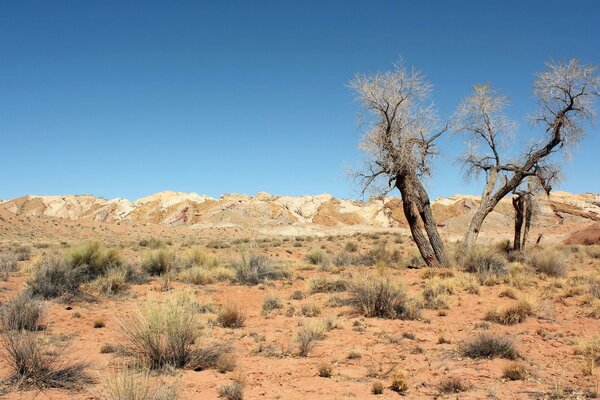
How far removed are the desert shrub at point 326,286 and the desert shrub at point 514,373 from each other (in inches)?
290

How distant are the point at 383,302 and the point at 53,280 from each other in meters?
8.47

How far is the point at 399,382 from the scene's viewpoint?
6.20 metres

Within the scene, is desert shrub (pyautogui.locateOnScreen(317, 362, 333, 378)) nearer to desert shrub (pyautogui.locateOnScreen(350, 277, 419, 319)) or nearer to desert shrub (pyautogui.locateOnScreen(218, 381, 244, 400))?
desert shrub (pyautogui.locateOnScreen(218, 381, 244, 400))

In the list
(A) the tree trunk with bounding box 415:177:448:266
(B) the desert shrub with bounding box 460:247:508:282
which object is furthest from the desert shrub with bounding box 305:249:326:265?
(B) the desert shrub with bounding box 460:247:508:282

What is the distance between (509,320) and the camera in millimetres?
9969

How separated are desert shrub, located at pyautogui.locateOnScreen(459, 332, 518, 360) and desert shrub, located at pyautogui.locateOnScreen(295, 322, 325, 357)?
2510 millimetres

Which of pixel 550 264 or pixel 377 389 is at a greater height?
pixel 550 264

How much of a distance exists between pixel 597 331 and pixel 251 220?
62023 mm

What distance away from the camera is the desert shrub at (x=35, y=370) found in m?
5.90

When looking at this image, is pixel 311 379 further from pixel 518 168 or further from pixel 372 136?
pixel 518 168

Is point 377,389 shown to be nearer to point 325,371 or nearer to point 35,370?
point 325,371

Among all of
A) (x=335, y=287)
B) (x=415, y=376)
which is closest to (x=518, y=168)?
(x=335, y=287)

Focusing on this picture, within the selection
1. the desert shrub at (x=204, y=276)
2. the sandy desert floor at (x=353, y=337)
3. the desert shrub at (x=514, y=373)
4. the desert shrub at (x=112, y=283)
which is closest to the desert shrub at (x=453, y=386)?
the sandy desert floor at (x=353, y=337)

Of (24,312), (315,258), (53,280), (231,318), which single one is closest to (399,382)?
(231,318)
